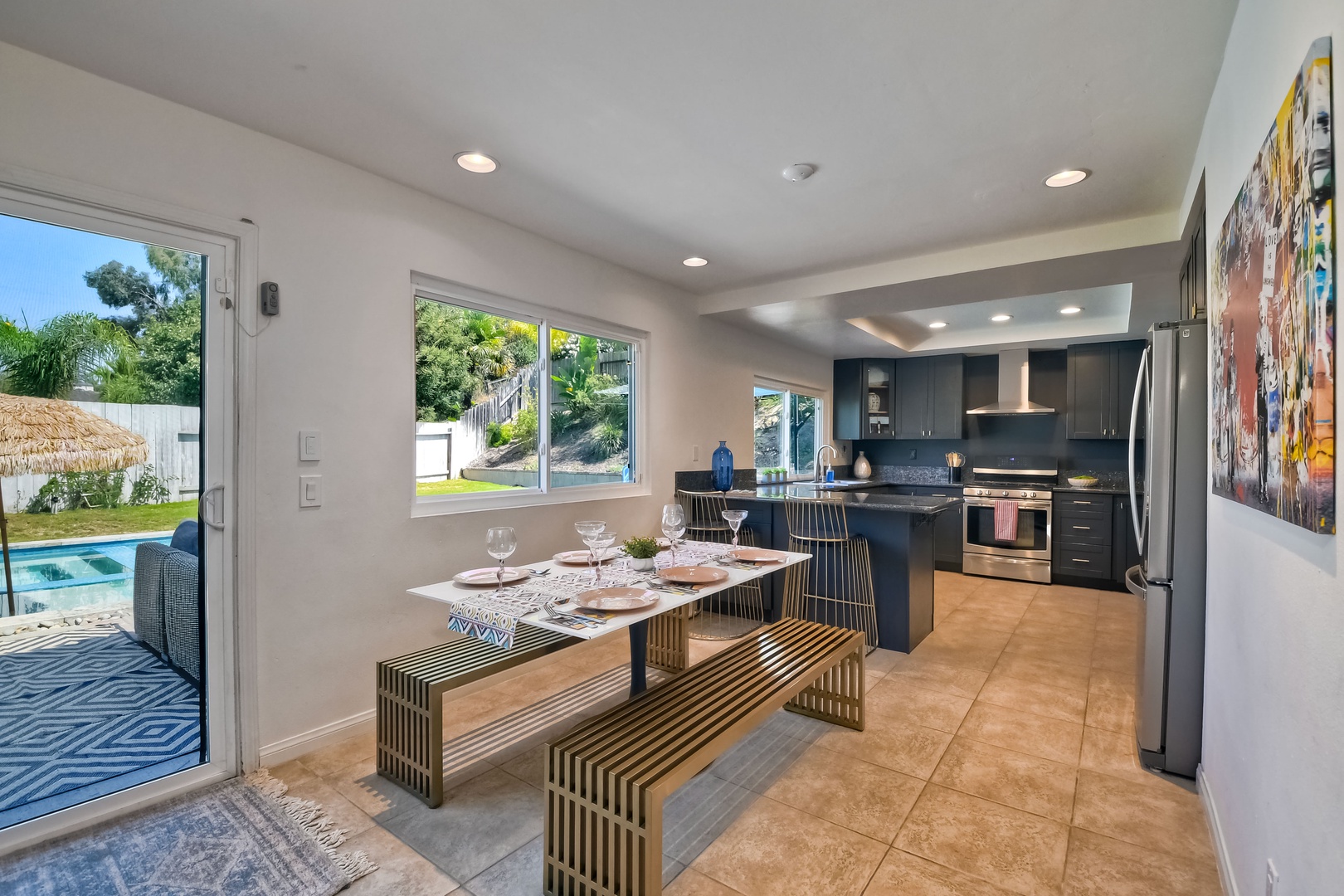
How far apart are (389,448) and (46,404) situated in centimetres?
108

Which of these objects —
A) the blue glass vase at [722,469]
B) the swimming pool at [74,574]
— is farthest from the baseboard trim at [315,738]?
the blue glass vase at [722,469]

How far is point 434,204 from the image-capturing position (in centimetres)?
288

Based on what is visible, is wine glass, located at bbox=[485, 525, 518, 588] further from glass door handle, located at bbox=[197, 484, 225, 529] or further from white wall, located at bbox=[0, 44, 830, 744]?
glass door handle, located at bbox=[197, 484, 225, 529]

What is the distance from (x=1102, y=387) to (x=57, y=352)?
7.03 meters

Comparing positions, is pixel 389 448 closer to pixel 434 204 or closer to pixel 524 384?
pixel 524 384

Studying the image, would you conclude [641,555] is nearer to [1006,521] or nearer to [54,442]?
[54,442]

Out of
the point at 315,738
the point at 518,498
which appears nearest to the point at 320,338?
the point at 518,498

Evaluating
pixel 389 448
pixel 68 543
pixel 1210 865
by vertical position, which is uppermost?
pixel 389 448

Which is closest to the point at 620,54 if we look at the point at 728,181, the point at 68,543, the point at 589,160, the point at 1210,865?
the point at 589,160

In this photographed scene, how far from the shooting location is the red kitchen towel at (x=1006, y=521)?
5.60 m

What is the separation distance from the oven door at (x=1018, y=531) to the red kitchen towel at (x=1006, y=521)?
4 cm

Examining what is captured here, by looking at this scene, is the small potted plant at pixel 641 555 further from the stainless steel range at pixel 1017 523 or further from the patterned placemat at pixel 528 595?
the stainless steel range at pixel 1017 523

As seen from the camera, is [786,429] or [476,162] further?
[786,429]

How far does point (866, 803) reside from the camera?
209 cm
